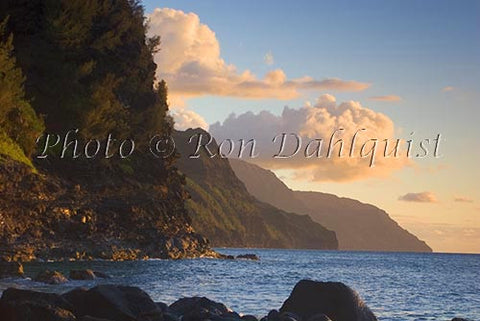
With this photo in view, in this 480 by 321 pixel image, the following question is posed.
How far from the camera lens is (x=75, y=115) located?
9212cm

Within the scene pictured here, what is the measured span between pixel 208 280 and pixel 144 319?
1469 inches

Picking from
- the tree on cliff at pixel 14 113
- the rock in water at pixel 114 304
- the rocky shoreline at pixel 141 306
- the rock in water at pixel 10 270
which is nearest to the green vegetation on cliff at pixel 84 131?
the tree on cliff at pixel 14 113

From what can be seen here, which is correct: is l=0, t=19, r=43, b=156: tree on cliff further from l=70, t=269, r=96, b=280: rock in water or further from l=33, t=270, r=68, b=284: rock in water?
l=33, t=270, r=68, b=284: rock in water

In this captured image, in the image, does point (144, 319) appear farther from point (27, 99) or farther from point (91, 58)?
point (91, 58)

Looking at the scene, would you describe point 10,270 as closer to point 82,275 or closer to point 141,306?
point 82,275

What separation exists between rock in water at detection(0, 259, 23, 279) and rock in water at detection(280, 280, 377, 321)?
909 inches

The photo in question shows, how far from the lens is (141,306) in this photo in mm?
24688

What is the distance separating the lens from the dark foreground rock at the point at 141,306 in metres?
21.9

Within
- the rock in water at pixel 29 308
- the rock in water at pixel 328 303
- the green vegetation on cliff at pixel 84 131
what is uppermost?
the green vegetation on cliff at pixel 84 131

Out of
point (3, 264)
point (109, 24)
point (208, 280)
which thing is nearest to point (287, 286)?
point (208, 280)

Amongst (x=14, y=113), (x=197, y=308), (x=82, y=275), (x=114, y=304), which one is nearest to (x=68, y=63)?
(x=14, y=113)

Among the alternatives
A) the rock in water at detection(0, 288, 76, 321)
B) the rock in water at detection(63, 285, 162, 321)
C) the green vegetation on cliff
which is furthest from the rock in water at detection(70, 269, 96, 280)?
the rock in water at detection(0, 288, 76, 321)

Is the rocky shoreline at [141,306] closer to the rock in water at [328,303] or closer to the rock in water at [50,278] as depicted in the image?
the rock in water at [328,303]

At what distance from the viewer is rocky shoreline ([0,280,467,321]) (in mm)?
21922
